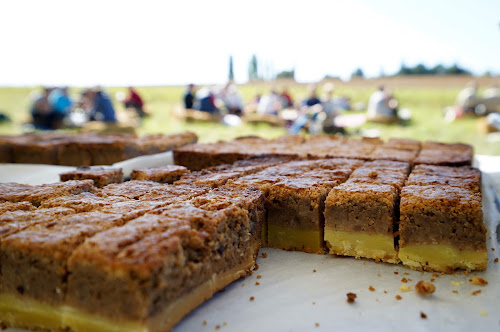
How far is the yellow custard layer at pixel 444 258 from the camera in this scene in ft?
9.60

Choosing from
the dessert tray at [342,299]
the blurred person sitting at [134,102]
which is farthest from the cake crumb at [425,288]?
the blurred person sitting at [134,102]

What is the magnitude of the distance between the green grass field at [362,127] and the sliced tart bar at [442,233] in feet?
21.3

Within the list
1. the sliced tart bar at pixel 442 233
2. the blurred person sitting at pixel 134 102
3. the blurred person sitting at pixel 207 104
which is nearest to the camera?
the sliced tart bar at pixel 442 233

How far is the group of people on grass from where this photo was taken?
42.7ft

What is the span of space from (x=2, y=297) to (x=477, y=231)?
287 cm

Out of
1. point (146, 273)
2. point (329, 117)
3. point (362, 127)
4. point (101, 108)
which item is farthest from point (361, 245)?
point (101, 108)

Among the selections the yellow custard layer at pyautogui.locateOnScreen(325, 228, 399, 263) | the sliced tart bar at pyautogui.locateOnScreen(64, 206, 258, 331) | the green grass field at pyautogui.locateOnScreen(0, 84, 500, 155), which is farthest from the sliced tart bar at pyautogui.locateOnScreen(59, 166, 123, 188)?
the green grass field at pyautogui.locateOnScreen(0, 84, 500, 155)

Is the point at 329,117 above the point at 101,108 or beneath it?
beneath

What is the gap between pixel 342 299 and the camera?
2648 millimetres

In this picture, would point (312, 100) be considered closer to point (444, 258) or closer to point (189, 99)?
point (189, 99)

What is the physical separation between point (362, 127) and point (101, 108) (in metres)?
8.20

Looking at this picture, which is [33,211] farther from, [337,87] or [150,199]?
[337,87]

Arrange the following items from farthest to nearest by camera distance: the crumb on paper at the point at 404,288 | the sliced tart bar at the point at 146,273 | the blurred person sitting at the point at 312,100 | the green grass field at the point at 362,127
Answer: the blurred person sitting at the point at 312,100
the green grass field at the point at 362,127
the crumb on paper at the point at 404,288
the sliced tart bar at the point at 146,273

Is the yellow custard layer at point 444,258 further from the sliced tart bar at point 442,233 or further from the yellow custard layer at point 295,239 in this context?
the yellow custard layer at point 295,239
